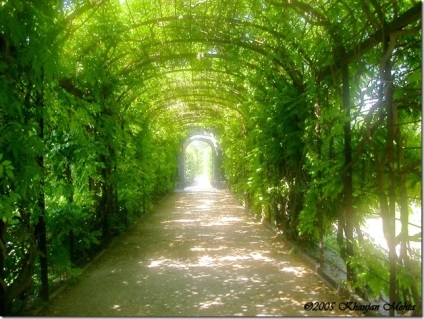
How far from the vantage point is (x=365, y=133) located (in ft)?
11.9

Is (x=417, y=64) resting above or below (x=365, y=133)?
above

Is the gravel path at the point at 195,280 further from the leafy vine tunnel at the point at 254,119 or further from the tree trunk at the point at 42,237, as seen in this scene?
the leafy vine tunnel at the point at 254,119

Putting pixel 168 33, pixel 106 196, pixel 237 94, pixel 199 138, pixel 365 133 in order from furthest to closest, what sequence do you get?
1. pixel 199 138
2. pixel 237 94
3. pixel 106 196
4. pixel 168 33
5. pixel 365 133

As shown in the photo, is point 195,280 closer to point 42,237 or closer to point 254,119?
point 42,237

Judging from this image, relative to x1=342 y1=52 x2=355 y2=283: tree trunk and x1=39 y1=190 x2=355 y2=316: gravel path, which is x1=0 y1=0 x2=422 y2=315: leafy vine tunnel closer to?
x1=342 y1=52 x2=355 y2=283: tree trunk

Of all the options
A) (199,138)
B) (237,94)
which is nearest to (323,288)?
(237,94)

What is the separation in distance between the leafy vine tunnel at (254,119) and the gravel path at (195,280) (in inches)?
15.3

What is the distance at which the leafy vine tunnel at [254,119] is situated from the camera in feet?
10.8

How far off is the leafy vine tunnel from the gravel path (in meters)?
0.39

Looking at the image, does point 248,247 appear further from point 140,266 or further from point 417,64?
point 417,64

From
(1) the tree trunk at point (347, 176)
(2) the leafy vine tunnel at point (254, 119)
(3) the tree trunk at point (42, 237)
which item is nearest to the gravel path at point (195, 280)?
(3) the tree trunk at point (42, 237)

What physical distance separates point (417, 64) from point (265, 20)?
9.74ft

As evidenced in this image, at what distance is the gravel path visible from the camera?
4215 mm

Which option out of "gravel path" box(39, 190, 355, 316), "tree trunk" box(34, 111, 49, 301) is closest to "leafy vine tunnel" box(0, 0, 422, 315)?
"tree trunk" box(34, 111, 49, 301)
